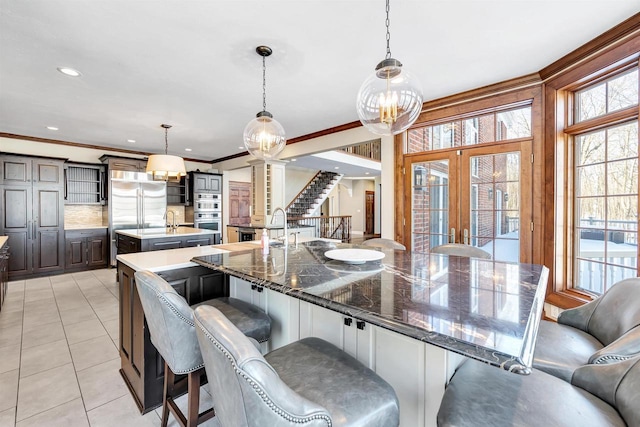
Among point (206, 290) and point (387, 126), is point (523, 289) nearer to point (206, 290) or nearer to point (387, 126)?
point (387, 126)

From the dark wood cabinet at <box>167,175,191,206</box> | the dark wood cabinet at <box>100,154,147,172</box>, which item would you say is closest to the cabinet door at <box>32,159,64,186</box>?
the dark wood cabinet at <box>100,154,147,172</box>

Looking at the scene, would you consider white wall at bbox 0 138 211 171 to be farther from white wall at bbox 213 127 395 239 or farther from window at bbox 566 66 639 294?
window at bbox 566 66 639 294

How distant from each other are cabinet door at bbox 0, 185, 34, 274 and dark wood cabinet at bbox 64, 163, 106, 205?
756mm

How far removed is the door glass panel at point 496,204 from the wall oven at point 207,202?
631cm

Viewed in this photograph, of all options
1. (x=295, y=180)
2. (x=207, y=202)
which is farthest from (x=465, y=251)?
(x=295, y=180)

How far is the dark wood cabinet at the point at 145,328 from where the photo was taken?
184 cm

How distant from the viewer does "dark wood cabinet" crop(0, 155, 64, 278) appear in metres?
5.04

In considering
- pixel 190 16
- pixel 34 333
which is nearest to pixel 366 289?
pixel 190 16

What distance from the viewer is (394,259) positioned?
195 centimetres

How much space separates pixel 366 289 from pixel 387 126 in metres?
1.15

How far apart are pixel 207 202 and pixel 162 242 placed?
3505 mm

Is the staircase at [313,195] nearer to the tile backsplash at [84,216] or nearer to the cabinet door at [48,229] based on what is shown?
the tile backsplash at [84,216]

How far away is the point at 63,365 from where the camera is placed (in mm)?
→ 2408

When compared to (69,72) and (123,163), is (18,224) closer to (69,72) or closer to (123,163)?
(123,163)
